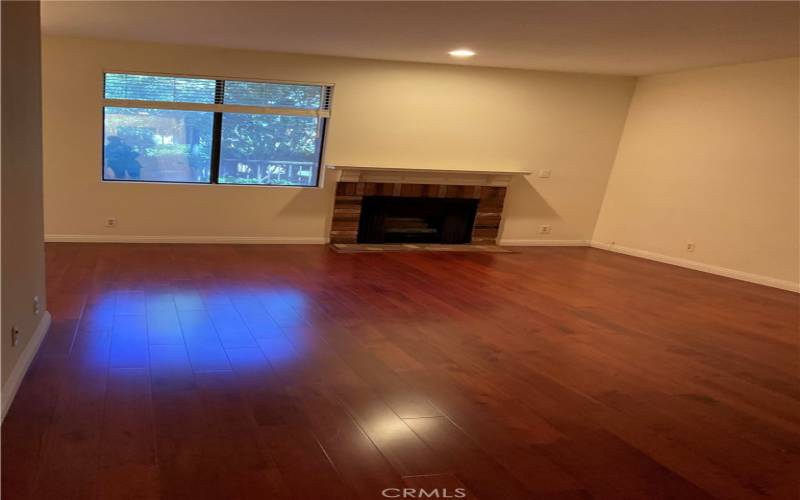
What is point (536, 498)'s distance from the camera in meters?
2.05

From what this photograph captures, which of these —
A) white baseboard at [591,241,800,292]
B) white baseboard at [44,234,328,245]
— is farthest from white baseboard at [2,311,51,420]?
white baseboard at [591,241,800,292]

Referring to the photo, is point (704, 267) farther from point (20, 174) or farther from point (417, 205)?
point (20, 174)

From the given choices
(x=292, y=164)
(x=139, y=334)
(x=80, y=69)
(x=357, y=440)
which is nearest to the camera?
(x=357, y=440)

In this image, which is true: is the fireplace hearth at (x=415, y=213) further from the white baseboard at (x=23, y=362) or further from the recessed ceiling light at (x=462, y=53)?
the white baseboard at (x=23, y=362)

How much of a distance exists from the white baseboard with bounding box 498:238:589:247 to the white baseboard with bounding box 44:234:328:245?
2.53m

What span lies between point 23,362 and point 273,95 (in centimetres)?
419

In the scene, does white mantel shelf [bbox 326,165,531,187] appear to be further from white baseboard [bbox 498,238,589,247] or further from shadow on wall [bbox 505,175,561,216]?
white baseboard [bbox 498,238,589,247]

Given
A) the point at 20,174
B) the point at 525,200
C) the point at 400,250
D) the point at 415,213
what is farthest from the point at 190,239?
the point at 525,200

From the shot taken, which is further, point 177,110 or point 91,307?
point 177,110

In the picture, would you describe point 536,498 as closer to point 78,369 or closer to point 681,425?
point 681,425

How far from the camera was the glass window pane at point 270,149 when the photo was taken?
6.16 meters

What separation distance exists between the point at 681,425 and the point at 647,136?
5.44 metres

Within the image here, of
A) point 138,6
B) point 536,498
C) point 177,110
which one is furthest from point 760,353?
point 177,110

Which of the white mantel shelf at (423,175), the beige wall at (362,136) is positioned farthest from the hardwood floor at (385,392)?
the white mantel shelf at (423,175)
